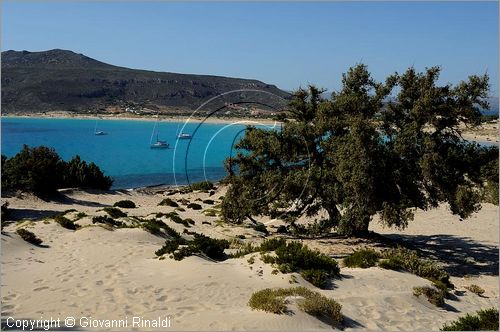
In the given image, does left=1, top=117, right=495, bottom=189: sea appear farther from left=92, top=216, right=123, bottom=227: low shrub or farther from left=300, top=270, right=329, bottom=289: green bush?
left=300, top=270, right=329, bottom=289: green bush

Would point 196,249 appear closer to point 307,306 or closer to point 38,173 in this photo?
point 307,306

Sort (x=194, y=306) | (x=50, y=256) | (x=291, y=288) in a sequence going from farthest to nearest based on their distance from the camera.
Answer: (x=50, y=256)
(x=291, y=288)
(x=194, y=306)

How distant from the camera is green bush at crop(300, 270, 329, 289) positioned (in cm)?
1675

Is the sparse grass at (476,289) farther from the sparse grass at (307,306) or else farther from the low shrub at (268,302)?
the low shrub at (268,302)

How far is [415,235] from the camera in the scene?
33.9m

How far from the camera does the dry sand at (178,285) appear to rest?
513 inches

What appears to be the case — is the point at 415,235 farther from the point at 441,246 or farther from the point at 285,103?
the point at 285,103

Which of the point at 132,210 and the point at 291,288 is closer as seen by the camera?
the point at 291,288

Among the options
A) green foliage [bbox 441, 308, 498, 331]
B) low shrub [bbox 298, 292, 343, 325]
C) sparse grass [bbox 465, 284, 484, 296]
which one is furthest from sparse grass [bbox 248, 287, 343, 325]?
sparse grass [bbox 465, 284, 484, 296]

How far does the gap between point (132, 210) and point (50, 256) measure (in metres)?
18.8

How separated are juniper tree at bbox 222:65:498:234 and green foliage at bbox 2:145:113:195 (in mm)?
22792

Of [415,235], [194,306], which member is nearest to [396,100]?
[415,235]

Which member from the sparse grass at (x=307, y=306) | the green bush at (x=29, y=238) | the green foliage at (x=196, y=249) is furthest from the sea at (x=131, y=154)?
the sparse grass at (x=307, y=306)

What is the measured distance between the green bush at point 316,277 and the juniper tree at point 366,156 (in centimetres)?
790
